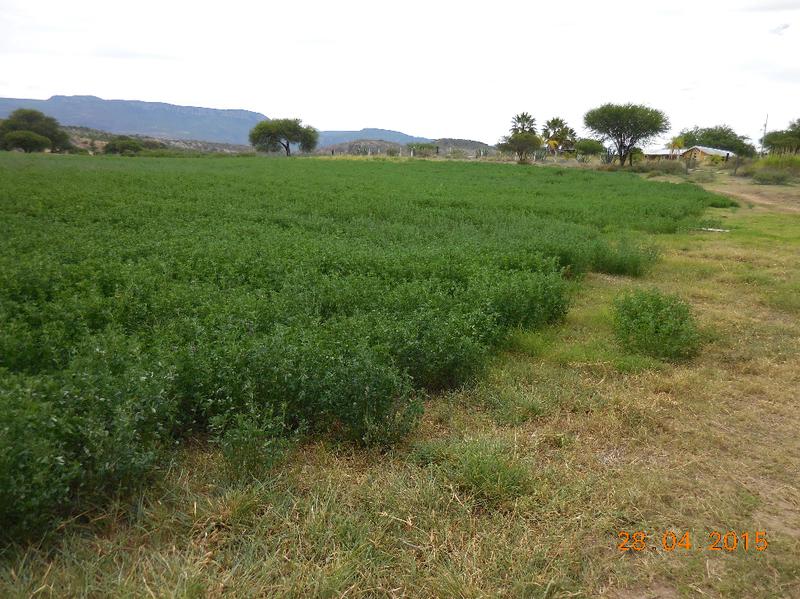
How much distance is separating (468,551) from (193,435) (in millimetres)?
2447

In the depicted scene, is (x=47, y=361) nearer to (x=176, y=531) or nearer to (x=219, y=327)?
(x=219, y=327)

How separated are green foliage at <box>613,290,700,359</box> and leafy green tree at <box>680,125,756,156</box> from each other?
281ft

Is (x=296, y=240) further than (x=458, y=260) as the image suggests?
Yes

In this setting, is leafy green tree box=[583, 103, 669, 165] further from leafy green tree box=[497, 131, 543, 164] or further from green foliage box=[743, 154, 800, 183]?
green foliage box=[743, 154, 800, 183]

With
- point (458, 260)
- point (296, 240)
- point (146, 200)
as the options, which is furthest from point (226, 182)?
point (458, 260)

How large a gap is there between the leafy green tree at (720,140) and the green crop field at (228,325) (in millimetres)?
82427

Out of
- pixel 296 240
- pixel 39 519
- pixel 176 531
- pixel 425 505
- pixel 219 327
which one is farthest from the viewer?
pixel 296 240

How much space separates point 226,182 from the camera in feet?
83.8

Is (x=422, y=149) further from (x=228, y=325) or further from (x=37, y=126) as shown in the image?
(x=228, y=325)

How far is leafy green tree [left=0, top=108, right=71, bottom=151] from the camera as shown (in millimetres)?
75938

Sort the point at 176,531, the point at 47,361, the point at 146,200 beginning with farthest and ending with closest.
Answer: the point at 146,200
the point at 47,361
the point at 176,531

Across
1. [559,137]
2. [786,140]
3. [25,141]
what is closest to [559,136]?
[559,137]

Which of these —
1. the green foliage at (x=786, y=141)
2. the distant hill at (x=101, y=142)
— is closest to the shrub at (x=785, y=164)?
the green foliage at (x=786, y=141)

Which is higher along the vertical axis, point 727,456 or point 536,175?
point 536,175
